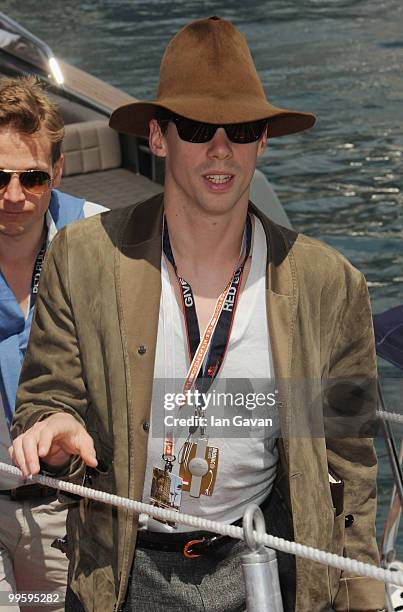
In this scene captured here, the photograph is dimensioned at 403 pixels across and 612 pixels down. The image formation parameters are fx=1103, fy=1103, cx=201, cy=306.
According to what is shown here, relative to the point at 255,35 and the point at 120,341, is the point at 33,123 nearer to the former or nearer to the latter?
the point at 120,341

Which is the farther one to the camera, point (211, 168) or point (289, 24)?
point (289, 24)

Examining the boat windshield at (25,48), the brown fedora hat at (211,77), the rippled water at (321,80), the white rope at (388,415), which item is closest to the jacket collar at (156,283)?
the brown fedora hat at (211,77)

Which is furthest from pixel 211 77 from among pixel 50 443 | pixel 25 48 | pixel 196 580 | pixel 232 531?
pixel 25 48

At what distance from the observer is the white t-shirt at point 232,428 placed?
229 centimetres

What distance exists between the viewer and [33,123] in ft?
9.62

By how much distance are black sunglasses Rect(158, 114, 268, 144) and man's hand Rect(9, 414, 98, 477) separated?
639mm

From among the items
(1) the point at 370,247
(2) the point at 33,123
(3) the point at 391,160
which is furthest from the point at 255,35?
(2) the point at 33,123

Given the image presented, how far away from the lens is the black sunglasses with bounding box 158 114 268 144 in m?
2.30

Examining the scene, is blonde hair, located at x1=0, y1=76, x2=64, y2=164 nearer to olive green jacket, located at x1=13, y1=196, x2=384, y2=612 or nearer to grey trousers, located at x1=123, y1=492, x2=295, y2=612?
olive green jacket, located at x1=13, y1=196, x2=384, y2=612

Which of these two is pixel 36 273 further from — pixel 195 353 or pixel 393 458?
pixel 393 458

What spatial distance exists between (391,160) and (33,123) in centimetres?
1107

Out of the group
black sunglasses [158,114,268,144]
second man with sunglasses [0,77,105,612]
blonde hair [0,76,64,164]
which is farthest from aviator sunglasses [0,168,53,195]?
black sunglasses [158,114,268,144]

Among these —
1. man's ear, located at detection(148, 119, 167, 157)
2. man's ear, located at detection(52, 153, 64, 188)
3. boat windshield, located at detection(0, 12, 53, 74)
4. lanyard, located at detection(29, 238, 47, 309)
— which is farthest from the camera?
boat windshield, located at detection(0, 12, 53, 74)

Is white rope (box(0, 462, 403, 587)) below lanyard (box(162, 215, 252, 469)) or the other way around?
below
